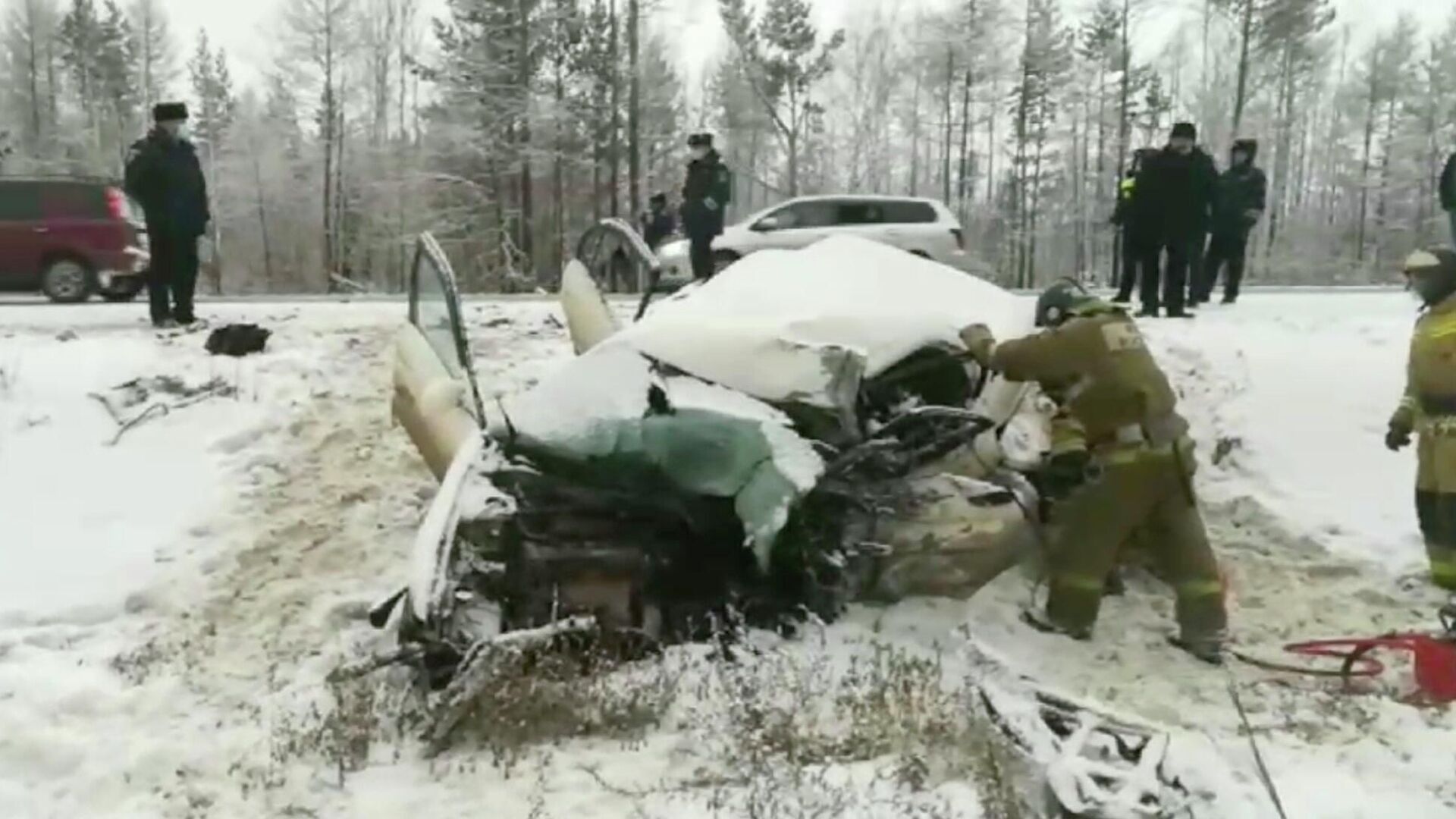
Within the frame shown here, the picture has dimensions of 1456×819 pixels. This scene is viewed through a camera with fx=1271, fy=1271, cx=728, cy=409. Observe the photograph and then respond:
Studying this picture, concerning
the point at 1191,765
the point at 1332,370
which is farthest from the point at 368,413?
the point at 1332,370

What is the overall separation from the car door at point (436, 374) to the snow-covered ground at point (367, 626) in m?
0.76

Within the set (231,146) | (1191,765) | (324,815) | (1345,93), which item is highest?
(1345,93)

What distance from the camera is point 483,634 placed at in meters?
4.43

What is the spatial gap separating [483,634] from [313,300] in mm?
9035

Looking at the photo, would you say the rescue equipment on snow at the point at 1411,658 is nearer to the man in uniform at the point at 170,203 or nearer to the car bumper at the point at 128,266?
the man in uniform at the point at 170,203

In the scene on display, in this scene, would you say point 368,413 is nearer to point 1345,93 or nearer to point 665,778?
point 665,778

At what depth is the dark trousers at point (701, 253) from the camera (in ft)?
42.0

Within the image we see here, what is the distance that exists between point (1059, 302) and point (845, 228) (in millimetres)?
11477

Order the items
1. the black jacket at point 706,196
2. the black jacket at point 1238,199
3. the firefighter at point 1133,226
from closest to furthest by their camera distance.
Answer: the firefighter at point 1133,226
the black jacket at point 1238,199
the black jacket at point 706,196

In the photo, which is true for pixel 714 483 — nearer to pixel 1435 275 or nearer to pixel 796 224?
pixel 1435 275

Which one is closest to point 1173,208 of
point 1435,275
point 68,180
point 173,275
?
point 1435,275

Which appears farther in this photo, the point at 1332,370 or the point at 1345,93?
the point at 1345,93

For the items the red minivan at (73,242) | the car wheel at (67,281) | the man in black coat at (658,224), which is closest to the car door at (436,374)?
the red minivan at (73,242)

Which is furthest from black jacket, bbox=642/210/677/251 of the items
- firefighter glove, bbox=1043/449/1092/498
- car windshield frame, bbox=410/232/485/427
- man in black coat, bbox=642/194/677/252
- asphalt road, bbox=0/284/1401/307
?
firefighter glove, bbox=1043/449/1092/498
